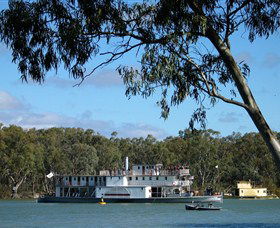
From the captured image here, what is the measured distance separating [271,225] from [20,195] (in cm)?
6034

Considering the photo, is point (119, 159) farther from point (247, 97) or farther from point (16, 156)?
point (247, 97)

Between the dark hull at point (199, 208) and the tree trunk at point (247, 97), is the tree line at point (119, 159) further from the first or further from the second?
the tree trunk at point (247, 97)

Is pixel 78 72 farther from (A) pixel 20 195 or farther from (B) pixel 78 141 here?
(B) pixel 78 141

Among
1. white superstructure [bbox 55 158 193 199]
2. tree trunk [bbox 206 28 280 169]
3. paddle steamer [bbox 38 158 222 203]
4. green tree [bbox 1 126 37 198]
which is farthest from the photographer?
green tree [bbox 1 126 37 198]

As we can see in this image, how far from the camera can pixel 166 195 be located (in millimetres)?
71375

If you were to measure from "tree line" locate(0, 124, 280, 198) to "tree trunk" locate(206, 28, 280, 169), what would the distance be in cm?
7455

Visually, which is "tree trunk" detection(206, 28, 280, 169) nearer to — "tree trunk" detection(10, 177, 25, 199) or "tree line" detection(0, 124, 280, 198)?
"tree line" detection(0, 124, 280, 198)

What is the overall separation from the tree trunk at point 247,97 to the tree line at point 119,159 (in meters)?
74.5

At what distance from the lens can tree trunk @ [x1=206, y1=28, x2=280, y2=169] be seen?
1310 cm

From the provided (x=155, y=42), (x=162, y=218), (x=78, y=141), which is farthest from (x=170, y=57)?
(x=78, y=141)

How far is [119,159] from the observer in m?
99.2

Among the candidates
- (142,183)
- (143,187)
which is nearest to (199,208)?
(143,187)

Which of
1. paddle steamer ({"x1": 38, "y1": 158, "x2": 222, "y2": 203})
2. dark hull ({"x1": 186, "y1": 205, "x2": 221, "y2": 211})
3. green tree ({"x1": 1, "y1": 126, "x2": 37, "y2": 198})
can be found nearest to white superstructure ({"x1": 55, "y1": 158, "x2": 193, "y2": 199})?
paddle steamer ({"x1": 38, "y1": 158, "x2": 222, "y2": 203})

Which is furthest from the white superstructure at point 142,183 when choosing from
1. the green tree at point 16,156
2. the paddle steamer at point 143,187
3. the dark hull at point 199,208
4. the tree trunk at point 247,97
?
the tree trunk at point 247,97
